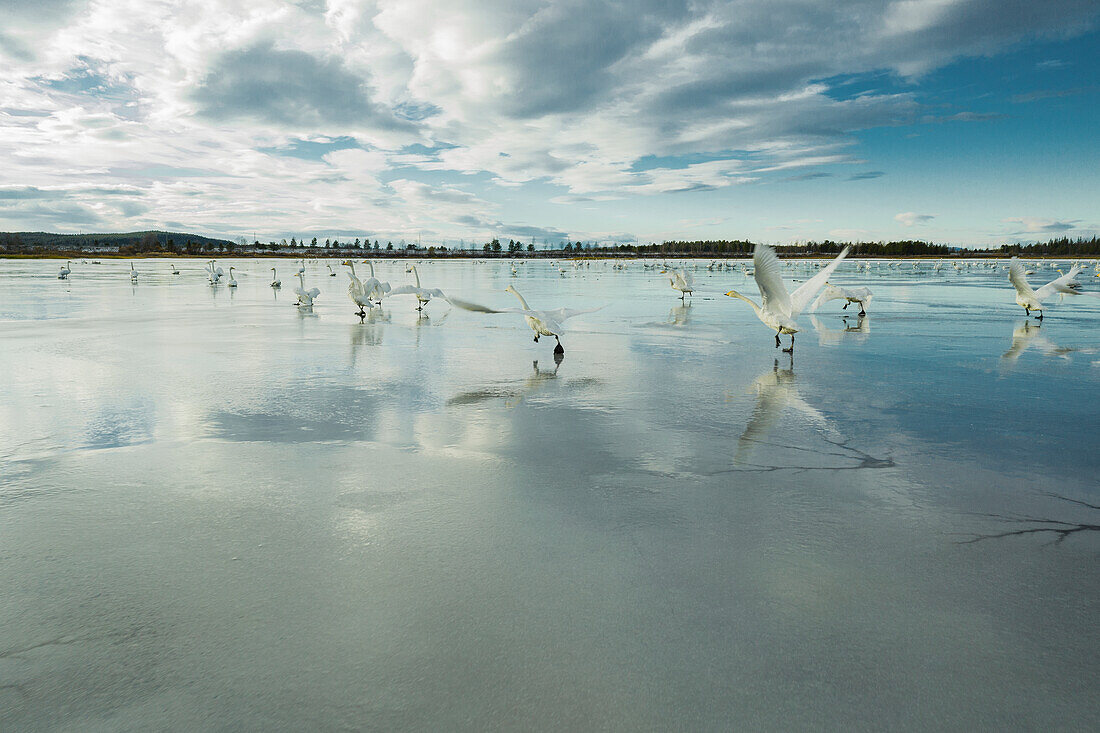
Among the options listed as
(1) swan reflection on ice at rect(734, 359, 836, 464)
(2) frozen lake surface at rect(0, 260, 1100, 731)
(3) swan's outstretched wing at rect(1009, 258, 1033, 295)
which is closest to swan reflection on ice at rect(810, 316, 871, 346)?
(3) swan's outstretched wing at rect(1009, 258, 1033, 295)

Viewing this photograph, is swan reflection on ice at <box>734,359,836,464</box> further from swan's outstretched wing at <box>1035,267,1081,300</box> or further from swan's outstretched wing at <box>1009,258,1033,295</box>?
swan's outstretched wing at <box>1035,267,1081,300</box>

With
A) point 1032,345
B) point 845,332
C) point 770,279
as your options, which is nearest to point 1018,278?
point 1032,345

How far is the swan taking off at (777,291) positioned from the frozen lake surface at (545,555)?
2.16 m

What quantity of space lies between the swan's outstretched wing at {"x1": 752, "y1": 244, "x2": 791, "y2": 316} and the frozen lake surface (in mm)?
2131

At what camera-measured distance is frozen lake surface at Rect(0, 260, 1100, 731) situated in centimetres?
257

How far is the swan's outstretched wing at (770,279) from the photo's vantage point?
31.4 feet

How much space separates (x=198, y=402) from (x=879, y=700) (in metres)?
7.71

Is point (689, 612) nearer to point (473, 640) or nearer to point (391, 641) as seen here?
point (473, 640)

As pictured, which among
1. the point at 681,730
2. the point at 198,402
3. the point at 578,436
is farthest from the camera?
the point at 198,402

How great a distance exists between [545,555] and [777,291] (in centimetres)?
819

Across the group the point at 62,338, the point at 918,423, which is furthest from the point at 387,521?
the point at 62,338

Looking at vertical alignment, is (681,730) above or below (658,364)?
below

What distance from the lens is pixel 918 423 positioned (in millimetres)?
6871

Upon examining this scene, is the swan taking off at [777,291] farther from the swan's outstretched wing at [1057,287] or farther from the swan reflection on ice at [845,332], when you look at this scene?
the swan's outstretched wing at [1057,287]
